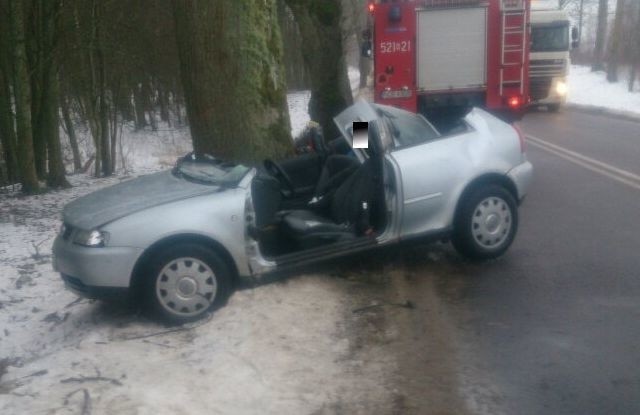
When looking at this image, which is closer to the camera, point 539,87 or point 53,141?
point 53,141

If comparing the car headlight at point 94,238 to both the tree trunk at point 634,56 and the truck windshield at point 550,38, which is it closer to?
the truck windshield at point 550,38

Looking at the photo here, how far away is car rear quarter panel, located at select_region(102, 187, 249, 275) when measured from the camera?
622cm

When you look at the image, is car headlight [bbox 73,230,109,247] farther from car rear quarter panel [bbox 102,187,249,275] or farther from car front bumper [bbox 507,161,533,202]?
car front bumper [bbox 507,161,533,202]

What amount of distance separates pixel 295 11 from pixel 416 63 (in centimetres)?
635

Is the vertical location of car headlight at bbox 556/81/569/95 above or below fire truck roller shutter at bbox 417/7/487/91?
below

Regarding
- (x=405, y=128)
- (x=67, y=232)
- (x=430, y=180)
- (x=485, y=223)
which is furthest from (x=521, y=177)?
(x=67, y=232)

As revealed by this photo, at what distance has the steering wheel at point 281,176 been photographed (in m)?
8.11

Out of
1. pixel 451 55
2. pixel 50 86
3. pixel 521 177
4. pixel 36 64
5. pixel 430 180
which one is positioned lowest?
pixel 521 177

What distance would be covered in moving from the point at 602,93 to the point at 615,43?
3.20 m

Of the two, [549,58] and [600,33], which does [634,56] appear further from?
[549,58]

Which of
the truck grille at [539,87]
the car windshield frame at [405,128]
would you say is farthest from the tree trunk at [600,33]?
the car windshield frame at [405,128]

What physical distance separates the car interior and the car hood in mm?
656

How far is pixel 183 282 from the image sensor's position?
6.37 m

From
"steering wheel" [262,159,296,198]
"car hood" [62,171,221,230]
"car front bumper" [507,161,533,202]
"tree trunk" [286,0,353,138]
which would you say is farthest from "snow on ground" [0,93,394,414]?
"tree trunk" [286,0,353,138]
